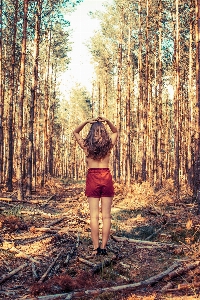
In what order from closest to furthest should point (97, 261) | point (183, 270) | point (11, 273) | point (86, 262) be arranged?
point (183, 270), point (11, 273), point (86, 262), point (97, 261)

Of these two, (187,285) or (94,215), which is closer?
(187,285)

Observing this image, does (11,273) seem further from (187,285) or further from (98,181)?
(187,285)

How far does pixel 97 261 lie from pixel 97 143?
178 cm

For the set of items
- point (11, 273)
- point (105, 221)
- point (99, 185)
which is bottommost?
point (11, 273)

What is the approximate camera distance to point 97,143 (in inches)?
222

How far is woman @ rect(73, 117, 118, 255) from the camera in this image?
5.61 m

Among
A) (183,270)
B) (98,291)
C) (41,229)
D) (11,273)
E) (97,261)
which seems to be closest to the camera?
(98,291)

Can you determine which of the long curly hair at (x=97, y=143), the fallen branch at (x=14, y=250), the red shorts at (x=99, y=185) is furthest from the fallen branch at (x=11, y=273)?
the long curly hair at (x=97, y=143)

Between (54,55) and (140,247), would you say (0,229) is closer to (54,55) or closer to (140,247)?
(140,247)

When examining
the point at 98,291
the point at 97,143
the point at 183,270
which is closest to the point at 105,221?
the point at 97,143

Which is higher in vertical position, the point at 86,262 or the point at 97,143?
the point at 97,143

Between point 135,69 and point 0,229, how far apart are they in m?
24.8

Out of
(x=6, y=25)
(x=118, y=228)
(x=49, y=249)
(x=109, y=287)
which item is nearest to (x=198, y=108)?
(x=118, y=228)

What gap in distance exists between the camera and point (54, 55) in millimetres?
30469
